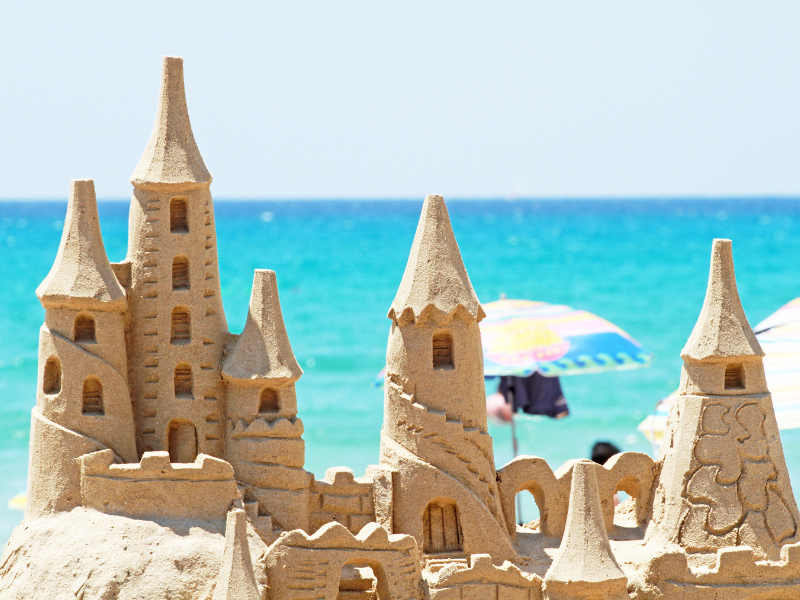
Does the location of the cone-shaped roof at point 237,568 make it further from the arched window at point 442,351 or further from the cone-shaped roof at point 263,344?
the arched window at point 442,351

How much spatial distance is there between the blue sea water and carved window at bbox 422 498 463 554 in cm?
1521

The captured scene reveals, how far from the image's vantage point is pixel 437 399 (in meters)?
15.8

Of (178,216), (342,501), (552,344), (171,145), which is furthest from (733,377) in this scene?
(171,145)

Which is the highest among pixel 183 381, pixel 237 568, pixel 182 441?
pixel 183 381

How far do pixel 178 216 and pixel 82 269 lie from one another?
4.71 ft

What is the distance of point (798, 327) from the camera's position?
21.4 m

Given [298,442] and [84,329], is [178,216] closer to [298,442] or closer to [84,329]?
[84,329]

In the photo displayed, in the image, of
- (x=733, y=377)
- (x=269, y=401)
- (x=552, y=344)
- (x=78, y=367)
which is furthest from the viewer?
(x=552, y=344)

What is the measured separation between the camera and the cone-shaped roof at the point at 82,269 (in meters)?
15.1

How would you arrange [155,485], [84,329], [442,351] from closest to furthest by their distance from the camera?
[155,485] < [84,329] < [442,351]

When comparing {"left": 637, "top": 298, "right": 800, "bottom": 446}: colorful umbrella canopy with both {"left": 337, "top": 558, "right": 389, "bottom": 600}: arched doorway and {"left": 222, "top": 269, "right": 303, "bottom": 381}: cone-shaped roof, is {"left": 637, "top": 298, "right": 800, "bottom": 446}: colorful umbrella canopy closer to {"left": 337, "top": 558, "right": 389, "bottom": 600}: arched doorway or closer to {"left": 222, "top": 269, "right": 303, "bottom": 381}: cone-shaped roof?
{"left": 337, "top": 558, "right": 389, "bottom": 600}: arched doorway

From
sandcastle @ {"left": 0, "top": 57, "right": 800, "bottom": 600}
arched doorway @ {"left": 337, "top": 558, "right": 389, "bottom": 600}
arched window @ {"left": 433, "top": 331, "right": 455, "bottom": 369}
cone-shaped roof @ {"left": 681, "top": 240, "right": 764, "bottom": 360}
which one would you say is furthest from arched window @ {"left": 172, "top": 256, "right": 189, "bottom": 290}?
cone-shaped roof @ {"left": 681, "top": 240, "right": 764, "bottom": 360}

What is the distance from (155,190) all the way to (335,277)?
197ft

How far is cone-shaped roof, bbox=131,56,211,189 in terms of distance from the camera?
51.2ft
